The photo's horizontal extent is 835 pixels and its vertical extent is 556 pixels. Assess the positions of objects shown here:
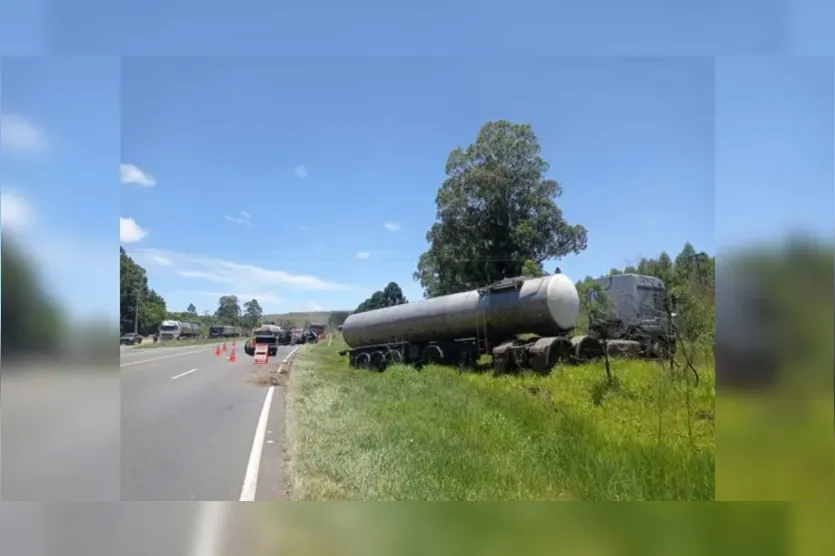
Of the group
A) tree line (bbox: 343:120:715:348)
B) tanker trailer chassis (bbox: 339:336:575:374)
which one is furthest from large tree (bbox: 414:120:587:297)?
tanker trailer chassis (bbox: 339:336:575:374)

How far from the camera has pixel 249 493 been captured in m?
4.28

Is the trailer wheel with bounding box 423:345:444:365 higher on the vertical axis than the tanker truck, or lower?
lower

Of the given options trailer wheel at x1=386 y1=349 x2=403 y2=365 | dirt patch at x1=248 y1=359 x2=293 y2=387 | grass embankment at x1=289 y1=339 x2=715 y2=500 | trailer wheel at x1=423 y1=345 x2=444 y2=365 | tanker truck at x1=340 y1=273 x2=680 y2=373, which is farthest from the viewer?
trailer wheel at x1=386 y1=349 x2=403 y2=365

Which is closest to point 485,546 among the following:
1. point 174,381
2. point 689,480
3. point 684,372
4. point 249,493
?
point 689,480

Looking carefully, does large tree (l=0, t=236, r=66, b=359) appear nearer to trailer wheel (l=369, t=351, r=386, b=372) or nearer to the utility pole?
the utility pole

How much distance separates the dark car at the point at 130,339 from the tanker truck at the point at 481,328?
2449 millimetres

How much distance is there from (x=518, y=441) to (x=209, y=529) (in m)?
2.56

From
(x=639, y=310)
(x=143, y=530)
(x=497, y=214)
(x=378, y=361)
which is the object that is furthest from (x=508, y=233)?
(x=143, y=530)

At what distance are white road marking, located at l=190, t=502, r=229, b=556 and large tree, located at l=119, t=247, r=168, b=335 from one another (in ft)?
5.72

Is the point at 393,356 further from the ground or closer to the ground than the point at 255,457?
further from the ground

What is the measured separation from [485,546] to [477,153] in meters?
3.35

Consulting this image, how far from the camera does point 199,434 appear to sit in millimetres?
5211

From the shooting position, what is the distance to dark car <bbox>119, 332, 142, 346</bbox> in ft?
17.1

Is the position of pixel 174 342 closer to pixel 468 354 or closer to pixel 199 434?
pixel 199 434
